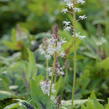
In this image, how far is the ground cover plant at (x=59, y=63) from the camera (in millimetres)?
2301

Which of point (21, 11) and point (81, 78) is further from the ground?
point (21, 11)

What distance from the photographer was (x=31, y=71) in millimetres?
3100

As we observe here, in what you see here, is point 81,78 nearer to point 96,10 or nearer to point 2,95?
point 2,95

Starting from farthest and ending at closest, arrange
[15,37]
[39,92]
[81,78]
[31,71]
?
[15,37] < [81,78] < [31,71] < [39,92]

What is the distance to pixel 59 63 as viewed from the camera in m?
3.51

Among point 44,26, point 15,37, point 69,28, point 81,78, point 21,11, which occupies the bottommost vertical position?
point 81,78

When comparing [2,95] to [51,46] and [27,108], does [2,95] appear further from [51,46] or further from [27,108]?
[51,46]

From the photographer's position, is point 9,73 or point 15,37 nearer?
point 9,73

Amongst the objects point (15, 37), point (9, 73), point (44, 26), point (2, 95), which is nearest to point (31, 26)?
point (44, 26)

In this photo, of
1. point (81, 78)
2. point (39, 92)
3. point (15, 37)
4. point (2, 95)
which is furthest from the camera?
point (15, 37)

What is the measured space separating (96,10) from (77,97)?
8.43 ft

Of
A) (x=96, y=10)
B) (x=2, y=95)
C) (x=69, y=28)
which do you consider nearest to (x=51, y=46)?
(x=69, y=28)

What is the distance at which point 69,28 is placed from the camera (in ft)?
7.45

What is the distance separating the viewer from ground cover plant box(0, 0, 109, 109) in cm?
230
